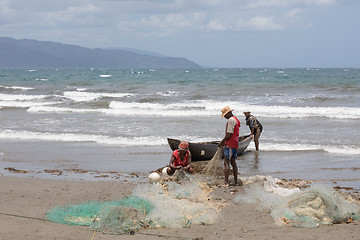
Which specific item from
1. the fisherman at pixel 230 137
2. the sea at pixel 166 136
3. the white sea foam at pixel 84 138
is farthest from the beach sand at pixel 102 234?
the white sea foam at pixel 84 138

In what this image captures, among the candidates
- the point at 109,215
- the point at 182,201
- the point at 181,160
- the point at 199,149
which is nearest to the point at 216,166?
the point at 181,160

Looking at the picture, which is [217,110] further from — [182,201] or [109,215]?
[109,215]

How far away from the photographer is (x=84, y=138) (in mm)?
15969

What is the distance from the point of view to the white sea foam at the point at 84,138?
15125 mm

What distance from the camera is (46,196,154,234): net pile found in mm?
6430

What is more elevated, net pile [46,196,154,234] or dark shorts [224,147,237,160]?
dark shorts [224,147,237,160]

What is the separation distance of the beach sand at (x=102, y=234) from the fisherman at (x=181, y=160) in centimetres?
125

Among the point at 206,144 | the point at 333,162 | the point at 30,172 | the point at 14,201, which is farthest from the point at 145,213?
the point at 333,162

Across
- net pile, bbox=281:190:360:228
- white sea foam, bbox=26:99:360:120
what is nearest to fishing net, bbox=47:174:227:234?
net pile, bbox=281:190:360:228

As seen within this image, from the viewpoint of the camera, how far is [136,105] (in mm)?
30328

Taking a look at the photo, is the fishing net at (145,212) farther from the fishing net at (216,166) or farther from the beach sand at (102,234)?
the fishing net at (216,166)

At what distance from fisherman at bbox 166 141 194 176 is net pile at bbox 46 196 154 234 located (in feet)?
8.60

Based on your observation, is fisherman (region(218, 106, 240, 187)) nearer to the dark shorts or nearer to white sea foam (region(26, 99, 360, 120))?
the dark shorts

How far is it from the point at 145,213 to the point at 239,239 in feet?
4.86
